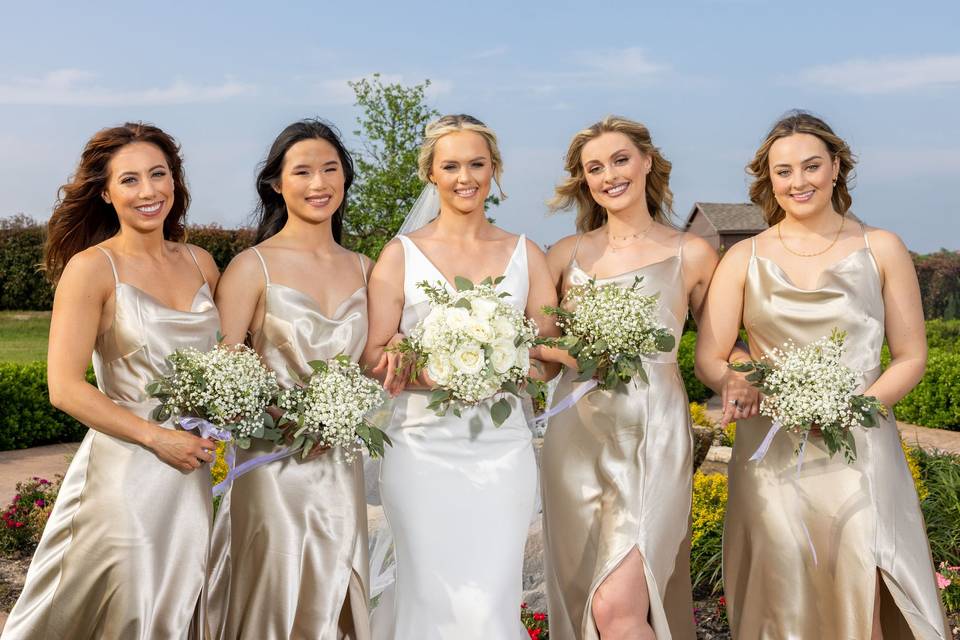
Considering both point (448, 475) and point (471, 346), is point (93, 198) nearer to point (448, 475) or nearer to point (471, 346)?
point (471, 346)

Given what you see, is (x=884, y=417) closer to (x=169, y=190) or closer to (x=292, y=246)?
(x=292, y=246)

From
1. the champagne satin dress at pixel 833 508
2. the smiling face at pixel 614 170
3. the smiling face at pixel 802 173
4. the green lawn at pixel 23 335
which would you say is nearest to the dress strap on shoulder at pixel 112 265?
the smiling face at pixel 614 170

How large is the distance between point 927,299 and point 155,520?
33375 millimetres

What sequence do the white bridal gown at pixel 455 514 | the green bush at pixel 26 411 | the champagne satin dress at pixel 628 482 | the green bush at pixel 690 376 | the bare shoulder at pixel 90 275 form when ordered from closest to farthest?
the bare shoulder at pixel 90 275 → the white bridal gown at pixel 455 514 → the champagne satin dress at pixel 628 482 → the green bush at pixel 26 411 → the green bush at pixel 690 376

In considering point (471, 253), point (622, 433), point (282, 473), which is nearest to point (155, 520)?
point (282, 473)

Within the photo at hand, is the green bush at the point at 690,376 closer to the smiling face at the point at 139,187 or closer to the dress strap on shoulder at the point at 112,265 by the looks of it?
the smiling face at the point at 139,187

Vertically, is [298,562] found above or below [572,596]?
above

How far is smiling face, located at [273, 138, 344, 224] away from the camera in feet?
16.0

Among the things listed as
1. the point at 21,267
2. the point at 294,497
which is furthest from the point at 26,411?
the point at 21,267

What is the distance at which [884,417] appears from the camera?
16.3ft

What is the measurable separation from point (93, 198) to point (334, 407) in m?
1.61

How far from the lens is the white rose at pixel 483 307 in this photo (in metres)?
4.47

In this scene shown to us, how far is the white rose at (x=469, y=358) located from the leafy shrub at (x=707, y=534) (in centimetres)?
347

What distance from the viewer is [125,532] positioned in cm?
422
